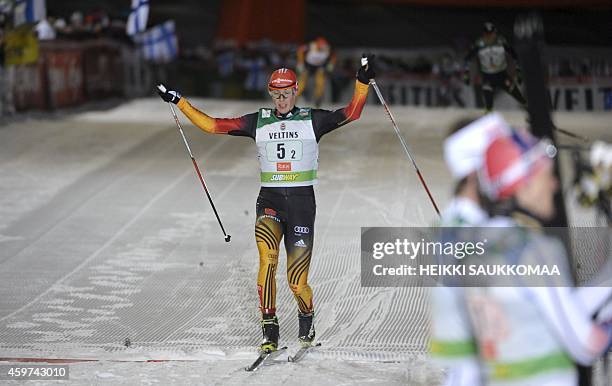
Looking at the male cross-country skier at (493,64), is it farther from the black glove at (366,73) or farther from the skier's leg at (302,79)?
the black glove at (366,73)

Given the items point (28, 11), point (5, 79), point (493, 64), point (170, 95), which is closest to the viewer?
point (170, 95)

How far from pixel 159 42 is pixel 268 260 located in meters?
20.9

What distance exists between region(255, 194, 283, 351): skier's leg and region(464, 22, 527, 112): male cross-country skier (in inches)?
488

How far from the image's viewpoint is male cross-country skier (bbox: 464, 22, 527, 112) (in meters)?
20.2

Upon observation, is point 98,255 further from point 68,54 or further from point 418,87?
point 418,87

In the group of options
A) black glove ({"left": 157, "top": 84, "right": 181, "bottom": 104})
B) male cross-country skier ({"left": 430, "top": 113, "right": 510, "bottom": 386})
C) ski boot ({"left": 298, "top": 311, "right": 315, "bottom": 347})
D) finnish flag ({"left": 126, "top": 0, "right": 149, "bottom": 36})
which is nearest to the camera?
male cross-country skier ({"left": 430, "top": 113, "right": 510, "bottom": 386})

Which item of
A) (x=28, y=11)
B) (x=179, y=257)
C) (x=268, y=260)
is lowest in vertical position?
(x=179, y=257)

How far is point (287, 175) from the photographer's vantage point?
8.30m

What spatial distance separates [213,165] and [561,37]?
16.2 m

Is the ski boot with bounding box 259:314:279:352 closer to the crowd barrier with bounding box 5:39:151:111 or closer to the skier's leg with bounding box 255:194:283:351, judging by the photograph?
the skier's leg with bounding box 255:194:283:351

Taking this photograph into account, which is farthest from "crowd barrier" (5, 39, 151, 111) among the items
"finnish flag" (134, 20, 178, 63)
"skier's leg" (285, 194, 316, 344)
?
"skier's leg" (285, 194, 316, 344)

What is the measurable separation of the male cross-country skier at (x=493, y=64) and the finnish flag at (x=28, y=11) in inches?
329

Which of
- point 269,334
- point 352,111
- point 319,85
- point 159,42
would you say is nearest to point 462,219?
point 352,111

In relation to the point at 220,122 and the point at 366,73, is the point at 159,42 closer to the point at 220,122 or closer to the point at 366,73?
the point at 220,122
